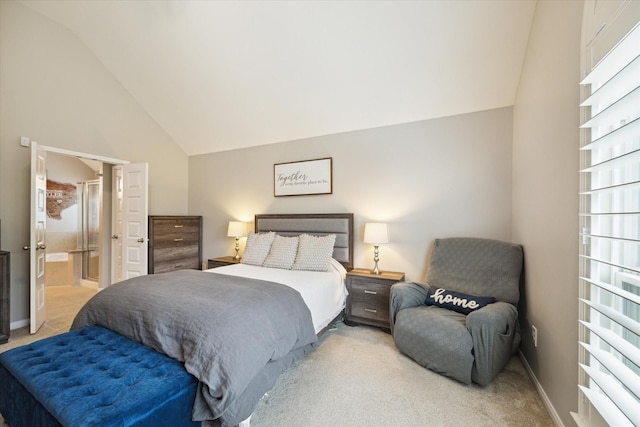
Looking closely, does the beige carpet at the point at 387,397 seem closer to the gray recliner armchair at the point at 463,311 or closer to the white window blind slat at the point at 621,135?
the gray recliner armchair at the point at 463,311

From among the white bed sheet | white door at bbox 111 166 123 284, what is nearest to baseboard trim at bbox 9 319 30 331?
white door at bbox 111 166 123 284

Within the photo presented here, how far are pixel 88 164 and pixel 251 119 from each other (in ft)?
12.6

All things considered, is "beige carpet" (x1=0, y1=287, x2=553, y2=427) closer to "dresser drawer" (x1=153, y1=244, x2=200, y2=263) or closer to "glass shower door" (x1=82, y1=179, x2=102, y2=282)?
"dresser drawer" (x1=153, y1=244, x2=200, y2=263)

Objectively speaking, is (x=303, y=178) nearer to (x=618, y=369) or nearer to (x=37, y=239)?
(x=37, y=239)

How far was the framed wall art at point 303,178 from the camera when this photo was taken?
12.1 ft

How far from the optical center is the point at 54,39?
333cm

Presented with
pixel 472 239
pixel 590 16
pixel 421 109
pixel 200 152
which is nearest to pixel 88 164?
pixel 200 152

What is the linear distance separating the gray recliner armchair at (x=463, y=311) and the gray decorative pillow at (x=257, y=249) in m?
1.71

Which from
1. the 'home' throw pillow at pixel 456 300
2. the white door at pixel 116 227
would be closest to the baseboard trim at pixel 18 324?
the white door at pixel 116 227

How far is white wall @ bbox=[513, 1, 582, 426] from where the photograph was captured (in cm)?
147

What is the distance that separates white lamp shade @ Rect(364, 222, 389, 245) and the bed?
686mm

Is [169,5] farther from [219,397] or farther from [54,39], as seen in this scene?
[219,397]

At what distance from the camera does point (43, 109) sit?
3244 mm

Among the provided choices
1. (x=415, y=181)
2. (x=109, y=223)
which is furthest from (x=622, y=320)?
(x=109, y=223)
